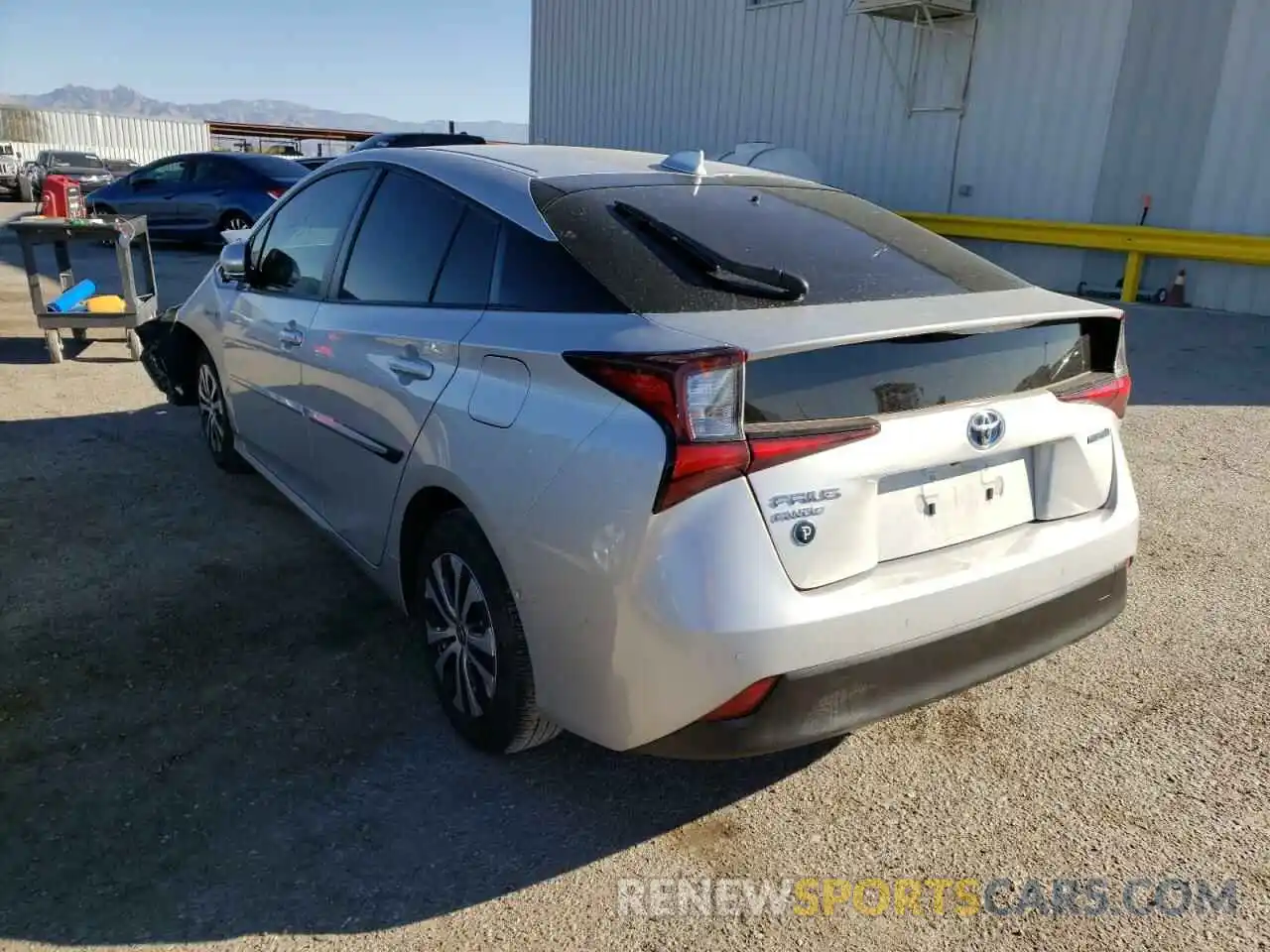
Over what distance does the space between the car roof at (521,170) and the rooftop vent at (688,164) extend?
0.03 m

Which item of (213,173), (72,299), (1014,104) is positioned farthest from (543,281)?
(213,173)

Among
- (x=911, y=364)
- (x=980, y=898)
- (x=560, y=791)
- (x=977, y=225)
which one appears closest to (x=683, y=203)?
(x=911, y=364)

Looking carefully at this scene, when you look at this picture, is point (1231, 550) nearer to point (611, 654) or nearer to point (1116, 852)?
point (1116, 852)

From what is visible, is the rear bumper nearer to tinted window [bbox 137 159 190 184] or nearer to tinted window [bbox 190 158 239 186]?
tinted window [bbox 190 158 239 186]

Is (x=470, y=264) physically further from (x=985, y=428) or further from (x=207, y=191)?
(x=207, y=191)

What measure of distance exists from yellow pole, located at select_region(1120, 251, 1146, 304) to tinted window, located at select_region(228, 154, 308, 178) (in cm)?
1204

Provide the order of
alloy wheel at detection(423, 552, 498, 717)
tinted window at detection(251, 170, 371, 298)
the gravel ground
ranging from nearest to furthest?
the gravel ground, alloy wheel at detection(423, 552, 498, 717), tinted window at detection(251, 170, 371, 298)

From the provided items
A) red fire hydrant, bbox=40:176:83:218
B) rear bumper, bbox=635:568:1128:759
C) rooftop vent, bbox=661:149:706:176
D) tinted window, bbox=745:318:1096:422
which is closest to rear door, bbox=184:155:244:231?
red fire hydrant, bbox=40:176:83:218

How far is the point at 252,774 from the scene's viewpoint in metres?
2.64

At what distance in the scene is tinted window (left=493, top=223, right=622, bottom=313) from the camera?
2.34 m

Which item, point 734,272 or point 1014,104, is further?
point 1014,104

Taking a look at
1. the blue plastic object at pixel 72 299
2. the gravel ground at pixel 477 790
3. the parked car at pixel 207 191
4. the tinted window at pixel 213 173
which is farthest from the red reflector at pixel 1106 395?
the tinted window at pixel 213 173

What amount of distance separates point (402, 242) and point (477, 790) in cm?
175

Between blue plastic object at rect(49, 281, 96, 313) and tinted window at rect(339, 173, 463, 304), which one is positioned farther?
blue plastic object at rect(49, 281, 96, 313)
